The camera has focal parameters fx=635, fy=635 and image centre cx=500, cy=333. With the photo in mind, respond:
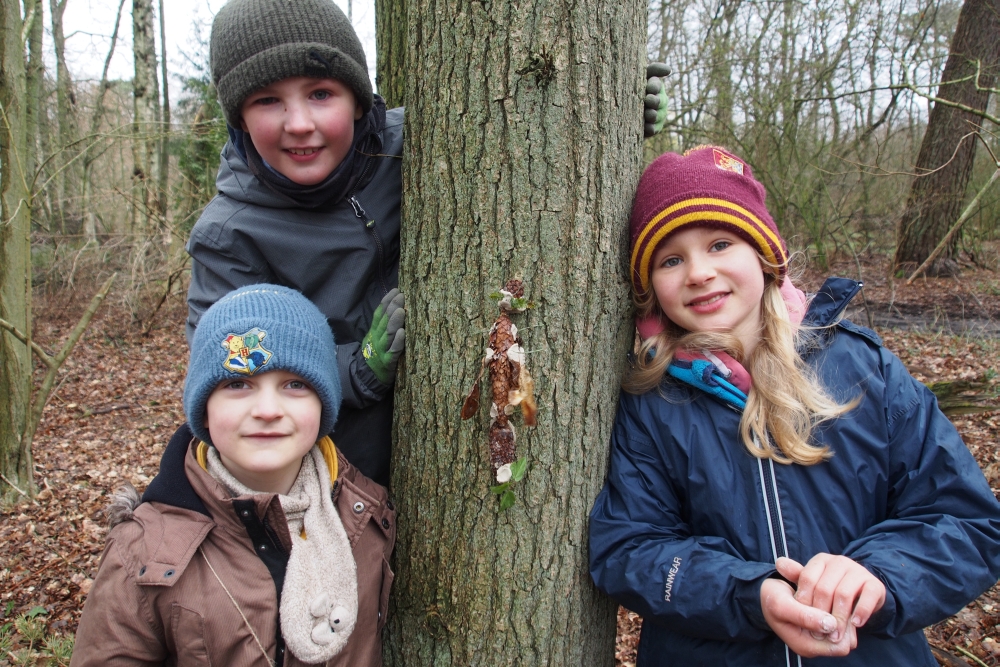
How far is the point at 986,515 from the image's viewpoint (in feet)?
5.14

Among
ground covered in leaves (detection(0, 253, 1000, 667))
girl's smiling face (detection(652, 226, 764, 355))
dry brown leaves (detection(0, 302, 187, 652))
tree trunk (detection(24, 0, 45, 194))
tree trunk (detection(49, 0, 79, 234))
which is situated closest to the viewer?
girl's smiling face (detection(652, 226, 764, 355))

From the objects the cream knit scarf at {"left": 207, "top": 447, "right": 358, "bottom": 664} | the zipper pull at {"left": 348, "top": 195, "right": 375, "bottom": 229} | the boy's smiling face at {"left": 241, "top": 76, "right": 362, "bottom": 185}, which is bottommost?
the cream knit scarf at {"left": 207, "top": 447, "right": 358, "bottom": 664}

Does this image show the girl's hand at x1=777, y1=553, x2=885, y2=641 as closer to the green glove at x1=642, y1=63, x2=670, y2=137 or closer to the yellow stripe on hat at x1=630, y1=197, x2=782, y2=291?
the yellow stripe on hat at x1=630, y1=197, x2=782, y2=291

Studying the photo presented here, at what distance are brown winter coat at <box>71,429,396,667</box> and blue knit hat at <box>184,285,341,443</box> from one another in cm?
23

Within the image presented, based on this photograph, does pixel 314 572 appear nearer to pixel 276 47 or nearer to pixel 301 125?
pixel 301 125

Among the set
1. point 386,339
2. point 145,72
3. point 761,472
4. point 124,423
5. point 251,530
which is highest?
point 145,72

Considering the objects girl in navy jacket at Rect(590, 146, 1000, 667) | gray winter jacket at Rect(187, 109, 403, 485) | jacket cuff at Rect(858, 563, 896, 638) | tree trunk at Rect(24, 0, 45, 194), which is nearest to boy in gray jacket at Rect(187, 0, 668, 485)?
gray winter jacket at Rect(187, 109, 403, 485)

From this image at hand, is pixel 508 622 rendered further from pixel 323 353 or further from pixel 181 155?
pixel 181 155

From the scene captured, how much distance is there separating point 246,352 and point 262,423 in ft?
0.62

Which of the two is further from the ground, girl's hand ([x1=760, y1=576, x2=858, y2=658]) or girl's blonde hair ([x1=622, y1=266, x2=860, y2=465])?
girl's blonde hair ([x1=622, y1=266, x2=860, y2=465])

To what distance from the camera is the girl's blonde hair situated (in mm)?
1641

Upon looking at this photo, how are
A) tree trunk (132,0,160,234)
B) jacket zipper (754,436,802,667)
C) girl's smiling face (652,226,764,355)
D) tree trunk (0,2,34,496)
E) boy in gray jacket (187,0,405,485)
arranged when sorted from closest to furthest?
jacket zipper (754,436,802,667), girl's smiling face (652,226,764,355), boy in gray jacket (187,0,405,485), tree trunk (0,2,34,496), tree trunk (132,0,160,234)

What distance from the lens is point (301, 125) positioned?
1848 millimetres

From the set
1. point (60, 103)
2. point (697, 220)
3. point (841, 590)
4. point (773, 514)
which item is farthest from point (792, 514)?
point (60, 103)
